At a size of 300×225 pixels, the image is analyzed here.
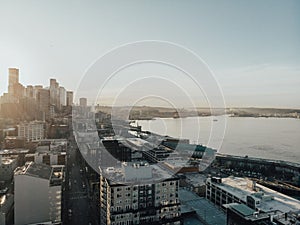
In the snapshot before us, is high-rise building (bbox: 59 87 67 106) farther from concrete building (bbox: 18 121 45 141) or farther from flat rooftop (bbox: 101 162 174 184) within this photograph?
flat rooftop (bbox: 101 162 174 184)

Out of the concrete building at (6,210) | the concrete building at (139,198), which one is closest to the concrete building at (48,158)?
the concrete building at (6,210)

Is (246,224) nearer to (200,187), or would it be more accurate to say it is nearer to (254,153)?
(200,187)

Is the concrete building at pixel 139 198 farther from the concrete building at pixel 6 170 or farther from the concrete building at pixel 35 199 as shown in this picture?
the concrete building at pixel 6 170

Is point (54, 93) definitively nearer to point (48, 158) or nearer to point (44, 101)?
point (44, 101)

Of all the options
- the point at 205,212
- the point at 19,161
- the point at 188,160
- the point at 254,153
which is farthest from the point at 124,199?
the point at 254,153

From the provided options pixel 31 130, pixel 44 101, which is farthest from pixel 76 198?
pixel 44 101

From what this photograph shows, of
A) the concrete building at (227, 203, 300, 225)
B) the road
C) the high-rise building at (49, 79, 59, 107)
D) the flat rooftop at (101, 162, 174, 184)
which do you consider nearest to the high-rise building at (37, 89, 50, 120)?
the high-rise building at (49, 79, 59, 107)
